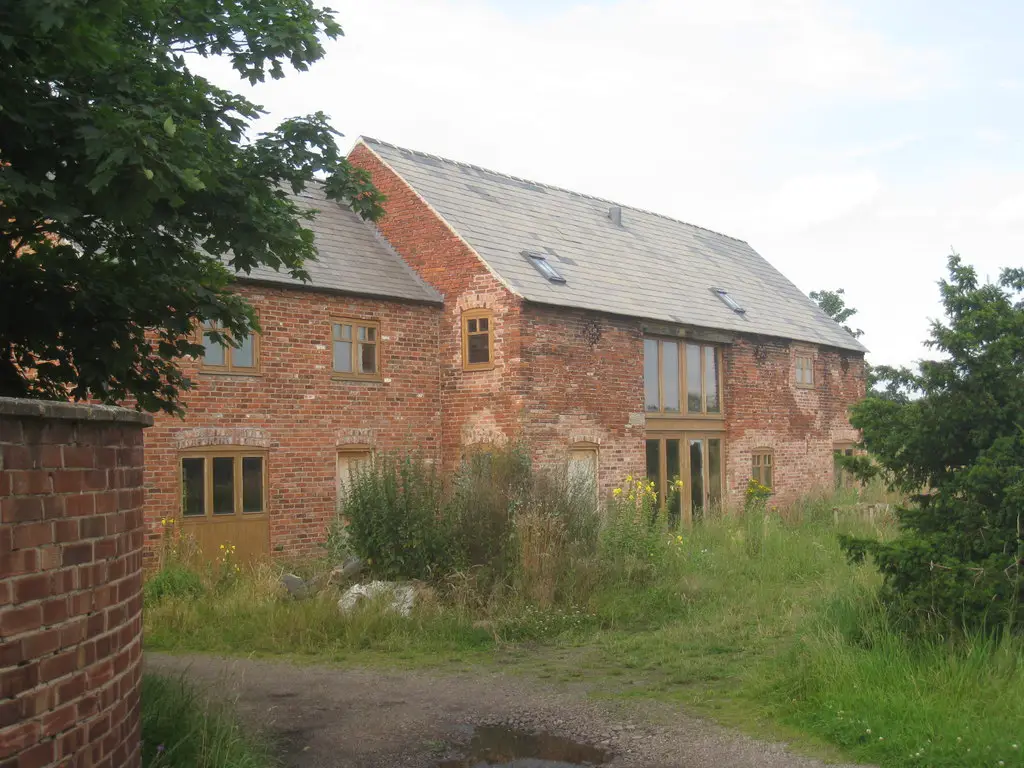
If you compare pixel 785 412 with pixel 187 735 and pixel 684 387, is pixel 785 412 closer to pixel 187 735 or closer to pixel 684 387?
pixel 684 387

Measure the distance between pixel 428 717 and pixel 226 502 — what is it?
27.7 feet

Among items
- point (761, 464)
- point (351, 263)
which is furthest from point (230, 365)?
point (761, 464)

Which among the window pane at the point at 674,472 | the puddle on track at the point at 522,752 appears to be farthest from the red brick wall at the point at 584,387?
the puddle on track at the point at 522,752

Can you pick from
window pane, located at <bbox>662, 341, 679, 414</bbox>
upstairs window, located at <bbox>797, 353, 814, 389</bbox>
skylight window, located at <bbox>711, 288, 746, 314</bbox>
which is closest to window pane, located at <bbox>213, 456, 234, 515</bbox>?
window pane, located at <bbox>662, 341, 679, 414</bbox>

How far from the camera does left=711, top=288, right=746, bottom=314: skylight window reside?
949 inches

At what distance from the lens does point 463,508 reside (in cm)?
1300

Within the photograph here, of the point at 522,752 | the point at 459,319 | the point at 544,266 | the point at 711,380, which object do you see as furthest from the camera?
the point at 711,380

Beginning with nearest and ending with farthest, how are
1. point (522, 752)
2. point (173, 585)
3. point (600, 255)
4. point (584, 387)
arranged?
1. point (522, 752)
2. point (173, 585)
3. point (584, 387)
4. point (600, 255)

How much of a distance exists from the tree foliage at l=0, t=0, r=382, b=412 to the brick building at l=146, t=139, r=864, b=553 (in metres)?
6.70

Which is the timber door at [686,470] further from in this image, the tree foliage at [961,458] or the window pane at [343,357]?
the tree foliage at [961,458]

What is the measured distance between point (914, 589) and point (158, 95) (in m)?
6.69

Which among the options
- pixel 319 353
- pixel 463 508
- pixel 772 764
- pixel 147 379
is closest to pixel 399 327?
pixel 319 353

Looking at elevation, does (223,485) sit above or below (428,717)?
above

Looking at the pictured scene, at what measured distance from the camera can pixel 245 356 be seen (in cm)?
1627
